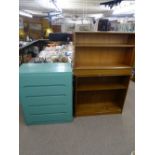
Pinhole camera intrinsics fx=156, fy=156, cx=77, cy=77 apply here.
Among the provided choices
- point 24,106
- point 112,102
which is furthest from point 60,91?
point 112,102

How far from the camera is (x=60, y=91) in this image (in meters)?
2.25

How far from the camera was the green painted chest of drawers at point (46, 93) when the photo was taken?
215cm

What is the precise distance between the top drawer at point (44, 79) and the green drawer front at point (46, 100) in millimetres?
223

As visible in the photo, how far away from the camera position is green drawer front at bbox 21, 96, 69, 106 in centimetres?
225

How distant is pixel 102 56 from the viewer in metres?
2.60

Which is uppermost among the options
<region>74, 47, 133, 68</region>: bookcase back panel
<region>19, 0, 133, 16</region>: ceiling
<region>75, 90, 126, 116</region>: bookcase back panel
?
<region>19, 0, 133, 16</region>: ceiling

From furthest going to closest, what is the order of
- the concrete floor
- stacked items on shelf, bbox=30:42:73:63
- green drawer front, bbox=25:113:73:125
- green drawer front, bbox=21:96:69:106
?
stacked items on shelf, bbox=30:42:73:63
green drawer front, bbox=25:113:73:125
green drawer front, bbox=21:96:69:106
the concrete floor

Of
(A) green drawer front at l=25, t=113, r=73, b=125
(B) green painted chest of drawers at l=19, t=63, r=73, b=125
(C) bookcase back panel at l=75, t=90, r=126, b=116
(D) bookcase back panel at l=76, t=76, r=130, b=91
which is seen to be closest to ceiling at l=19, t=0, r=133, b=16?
(D) bookcase back panel at l=76, t=76, r=130, b=91

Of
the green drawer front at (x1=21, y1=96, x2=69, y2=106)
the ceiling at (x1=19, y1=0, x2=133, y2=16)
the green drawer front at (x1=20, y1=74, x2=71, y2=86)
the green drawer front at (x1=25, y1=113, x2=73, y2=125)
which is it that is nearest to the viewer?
the green drawer front at (x1=20, y1=74, x2=71, y2=86)

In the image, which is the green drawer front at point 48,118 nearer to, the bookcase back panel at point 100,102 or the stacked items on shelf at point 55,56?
the bookcase back panel at point 100,102

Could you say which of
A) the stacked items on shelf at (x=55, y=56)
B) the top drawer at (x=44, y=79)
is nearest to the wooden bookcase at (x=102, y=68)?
the top drawer at (x=44, y=79)

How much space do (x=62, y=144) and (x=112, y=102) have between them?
4.52 ft

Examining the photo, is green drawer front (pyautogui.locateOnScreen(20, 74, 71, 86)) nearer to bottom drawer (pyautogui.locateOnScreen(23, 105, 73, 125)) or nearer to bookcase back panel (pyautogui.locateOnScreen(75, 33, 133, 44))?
bottom drawer (pyautogui.locateOnScreen(23, 105, 73, 125))

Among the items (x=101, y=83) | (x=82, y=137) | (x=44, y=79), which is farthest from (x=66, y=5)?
(x=82, y=137)
